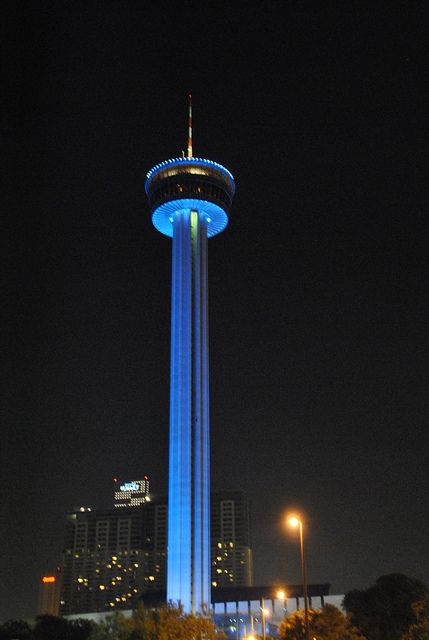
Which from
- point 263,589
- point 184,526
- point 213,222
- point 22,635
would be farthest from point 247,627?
point 213,222

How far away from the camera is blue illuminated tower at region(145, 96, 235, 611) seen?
307ft

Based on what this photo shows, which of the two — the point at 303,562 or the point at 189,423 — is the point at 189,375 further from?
the point at 303,562

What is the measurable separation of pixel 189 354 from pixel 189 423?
9.66m

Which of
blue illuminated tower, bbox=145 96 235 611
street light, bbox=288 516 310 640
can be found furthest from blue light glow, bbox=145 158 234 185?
street light, bbox=288 516 310 640

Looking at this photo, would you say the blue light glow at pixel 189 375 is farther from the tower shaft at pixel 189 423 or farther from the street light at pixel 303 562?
the street light at pixel 303 562

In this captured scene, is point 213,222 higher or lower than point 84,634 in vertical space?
higher

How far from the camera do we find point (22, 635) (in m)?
89.4

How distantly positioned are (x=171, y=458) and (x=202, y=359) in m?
14.2

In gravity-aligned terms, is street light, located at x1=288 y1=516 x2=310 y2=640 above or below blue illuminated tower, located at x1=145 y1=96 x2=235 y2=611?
below

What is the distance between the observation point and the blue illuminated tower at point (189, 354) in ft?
307

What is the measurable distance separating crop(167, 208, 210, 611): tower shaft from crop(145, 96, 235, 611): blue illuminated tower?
0.12 m

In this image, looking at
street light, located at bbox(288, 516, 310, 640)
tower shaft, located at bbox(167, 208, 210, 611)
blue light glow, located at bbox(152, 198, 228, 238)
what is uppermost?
blue light glow, located at bbox(152, 198, 228, 238)

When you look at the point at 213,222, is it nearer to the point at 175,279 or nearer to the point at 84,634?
the point at 175,279

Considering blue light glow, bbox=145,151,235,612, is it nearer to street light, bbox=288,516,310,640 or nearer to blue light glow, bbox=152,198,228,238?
blue light glow, bbox=152,198,228,238
